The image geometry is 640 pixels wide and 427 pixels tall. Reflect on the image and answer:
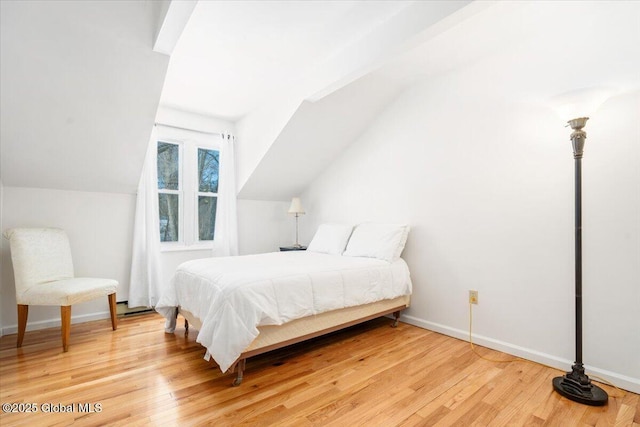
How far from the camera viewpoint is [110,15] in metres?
1.84

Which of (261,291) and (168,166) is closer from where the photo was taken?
(261,291)

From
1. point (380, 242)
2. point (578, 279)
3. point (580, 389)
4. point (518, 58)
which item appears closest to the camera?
point (580, 389)

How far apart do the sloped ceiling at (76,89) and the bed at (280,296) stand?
1.41 m

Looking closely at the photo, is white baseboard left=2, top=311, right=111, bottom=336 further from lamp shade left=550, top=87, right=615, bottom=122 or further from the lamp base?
lamp shade left=550, top=87, right=615, bottom=122

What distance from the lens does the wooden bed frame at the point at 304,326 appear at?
6.45 feet

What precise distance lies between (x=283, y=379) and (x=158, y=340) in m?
1.35

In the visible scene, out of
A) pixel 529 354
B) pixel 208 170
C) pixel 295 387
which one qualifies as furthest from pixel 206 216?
pixel 529 354

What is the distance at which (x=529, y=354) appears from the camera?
2.26m

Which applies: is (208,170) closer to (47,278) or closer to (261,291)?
(47,278)

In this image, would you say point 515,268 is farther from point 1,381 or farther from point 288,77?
point 1,381

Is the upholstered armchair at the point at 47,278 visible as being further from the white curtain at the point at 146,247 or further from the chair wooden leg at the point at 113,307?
the white curtain at the point at 146,247

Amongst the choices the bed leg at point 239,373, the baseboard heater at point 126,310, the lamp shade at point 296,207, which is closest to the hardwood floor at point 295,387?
the bed leg at point 239,373

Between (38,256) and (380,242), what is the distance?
313cm

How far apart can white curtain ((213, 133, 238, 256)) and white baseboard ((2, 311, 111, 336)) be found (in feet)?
4.45
